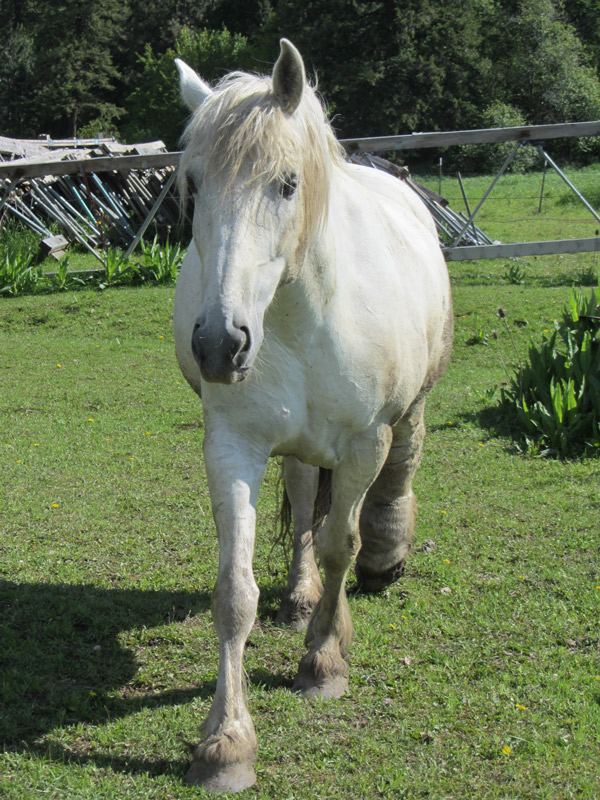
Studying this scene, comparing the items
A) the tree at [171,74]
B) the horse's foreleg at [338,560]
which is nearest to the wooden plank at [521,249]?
the horse's foreleg at [338,560]

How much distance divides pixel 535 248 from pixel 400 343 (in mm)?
9167

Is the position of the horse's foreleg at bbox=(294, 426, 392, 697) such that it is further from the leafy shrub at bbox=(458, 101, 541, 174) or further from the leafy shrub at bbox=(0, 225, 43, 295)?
the leafy shrub at bbox=(458, 101, 541, 174)

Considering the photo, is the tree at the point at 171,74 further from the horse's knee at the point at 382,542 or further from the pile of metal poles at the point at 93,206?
the horse's knee at the point at 382,542

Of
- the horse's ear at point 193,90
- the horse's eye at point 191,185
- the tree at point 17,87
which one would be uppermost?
the tree at point 17,87

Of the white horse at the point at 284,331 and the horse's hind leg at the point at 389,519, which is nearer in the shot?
the white horse at the point at 284,331

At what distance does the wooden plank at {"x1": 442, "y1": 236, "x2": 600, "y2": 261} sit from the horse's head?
9310mm

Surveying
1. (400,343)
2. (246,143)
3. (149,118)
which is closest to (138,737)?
(400,343)

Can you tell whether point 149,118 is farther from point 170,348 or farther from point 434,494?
point 434,494

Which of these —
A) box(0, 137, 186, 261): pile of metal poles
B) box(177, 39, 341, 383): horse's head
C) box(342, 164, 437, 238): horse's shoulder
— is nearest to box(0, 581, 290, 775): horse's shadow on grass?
box(177, 39, 341, 383): horse's head

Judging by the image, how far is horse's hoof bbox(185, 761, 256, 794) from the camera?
2617mm

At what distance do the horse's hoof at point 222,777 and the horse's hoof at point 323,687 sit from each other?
0.60 m

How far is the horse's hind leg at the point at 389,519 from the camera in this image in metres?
4.10

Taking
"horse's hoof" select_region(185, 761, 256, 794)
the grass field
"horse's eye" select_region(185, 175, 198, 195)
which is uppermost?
"horse's eye" select_region(185, 175, 198, 195)

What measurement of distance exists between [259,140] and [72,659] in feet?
7.59
